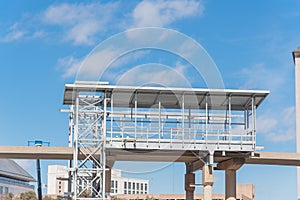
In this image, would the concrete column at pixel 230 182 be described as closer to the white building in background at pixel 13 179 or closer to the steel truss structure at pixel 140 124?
the steel truss structure at pixel 140 124

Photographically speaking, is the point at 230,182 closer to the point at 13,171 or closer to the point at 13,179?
the point at 13,179

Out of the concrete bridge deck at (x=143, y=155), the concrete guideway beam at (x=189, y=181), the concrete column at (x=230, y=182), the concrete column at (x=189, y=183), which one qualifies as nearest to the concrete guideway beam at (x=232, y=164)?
the concrete bridge deck at (x=143, y=155)

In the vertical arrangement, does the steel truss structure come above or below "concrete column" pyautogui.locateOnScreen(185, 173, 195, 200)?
above

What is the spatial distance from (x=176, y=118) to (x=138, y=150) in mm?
5763

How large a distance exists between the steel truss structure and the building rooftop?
188 feet

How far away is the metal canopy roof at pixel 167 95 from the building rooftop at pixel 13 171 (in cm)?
5756

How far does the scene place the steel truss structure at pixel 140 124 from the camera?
4516 centimetres

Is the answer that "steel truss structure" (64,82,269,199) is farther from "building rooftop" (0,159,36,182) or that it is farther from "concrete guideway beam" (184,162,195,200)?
"building rooftop" (0,159,36,182)

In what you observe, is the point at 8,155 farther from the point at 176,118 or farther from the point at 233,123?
→ the point at 233,123

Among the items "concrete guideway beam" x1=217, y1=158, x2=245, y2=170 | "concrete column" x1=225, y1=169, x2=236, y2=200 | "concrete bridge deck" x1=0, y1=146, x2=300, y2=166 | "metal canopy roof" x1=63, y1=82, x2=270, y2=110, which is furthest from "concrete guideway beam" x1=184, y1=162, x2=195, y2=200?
"metal canopy roof" x1=63, y1=82, x2=270, y2=110

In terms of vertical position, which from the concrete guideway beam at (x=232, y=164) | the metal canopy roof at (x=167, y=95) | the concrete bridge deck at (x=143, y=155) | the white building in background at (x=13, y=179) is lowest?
the white building in background at (x=13, y=179)

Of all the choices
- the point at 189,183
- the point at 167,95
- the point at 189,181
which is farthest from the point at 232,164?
the point at 167,95

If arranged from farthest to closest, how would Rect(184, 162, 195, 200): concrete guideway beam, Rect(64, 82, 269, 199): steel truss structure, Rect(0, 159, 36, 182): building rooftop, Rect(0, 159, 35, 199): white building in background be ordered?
Rect(0, 159, 36, 182): building rooftop → Rect(0, 159, 35, 199): white building in background → Rect(184, 162, 195, 200): concrete guideway beam → Rect(64, 82, 269, 199): steel truss structure

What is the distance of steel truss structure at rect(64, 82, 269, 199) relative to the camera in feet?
148
